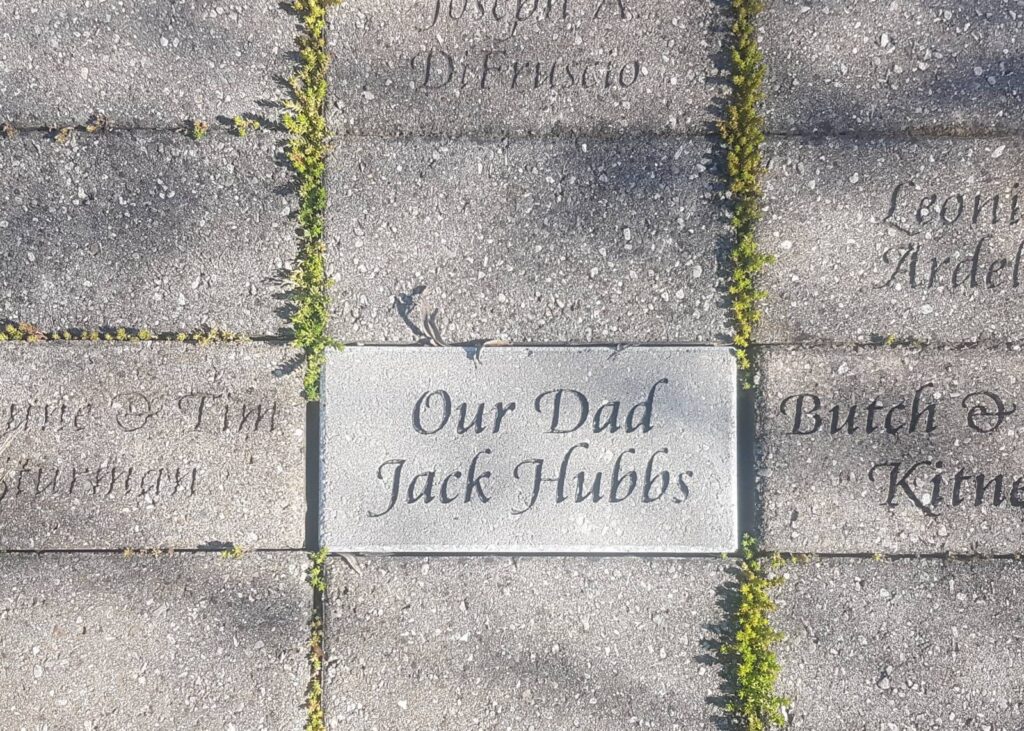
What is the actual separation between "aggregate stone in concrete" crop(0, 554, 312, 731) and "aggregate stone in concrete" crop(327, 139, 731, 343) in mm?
1162

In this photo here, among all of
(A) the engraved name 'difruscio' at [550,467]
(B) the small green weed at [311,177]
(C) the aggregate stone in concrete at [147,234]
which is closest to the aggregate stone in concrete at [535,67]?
(B) the small green weed at [311,177]

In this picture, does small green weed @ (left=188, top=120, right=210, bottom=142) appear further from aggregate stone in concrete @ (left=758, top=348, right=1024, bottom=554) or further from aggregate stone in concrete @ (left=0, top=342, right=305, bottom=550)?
aggregate stone in concrete @ (left=758, top=348, right=1024, bottom=554)

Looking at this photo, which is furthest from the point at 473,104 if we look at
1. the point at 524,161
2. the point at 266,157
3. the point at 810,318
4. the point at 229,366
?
the point at 810,318

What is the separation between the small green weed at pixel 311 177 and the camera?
2.40 metres

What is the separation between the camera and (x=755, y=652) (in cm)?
238

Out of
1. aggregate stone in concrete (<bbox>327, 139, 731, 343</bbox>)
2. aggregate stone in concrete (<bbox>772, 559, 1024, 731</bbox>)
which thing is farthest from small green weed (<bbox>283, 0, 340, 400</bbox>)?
aggregate stone in concrete (<bbox>772, 559, 1024, 731</bbox>)

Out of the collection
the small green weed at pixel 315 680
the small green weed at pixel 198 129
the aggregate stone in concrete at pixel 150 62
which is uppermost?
the aggregate stone in concrete at pixel 150 62

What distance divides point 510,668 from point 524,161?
1938 millimetres

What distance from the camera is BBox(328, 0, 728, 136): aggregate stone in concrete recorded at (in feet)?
7.99

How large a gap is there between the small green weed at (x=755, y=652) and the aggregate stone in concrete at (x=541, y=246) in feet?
3.01

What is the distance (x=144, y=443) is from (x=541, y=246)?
1693 millimetres

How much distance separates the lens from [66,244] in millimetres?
2438

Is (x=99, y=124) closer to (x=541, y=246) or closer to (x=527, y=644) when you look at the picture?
(x=541, y=246)

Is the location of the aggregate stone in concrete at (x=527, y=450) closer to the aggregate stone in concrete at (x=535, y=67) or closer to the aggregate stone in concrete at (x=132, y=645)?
→ the aggregate stone in concrete at (x=132, y=645)
